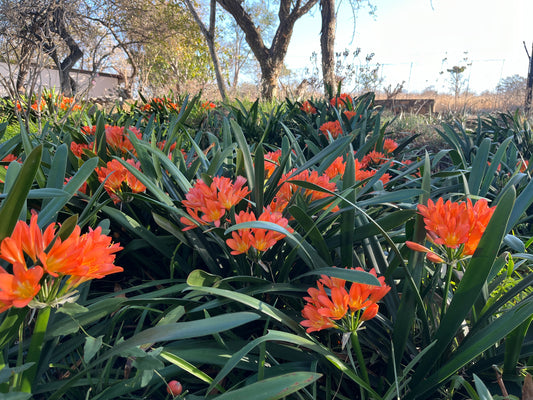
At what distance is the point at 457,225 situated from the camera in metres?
0.63

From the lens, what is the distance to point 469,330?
782mm

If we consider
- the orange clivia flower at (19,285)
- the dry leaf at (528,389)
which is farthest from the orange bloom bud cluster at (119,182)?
the dry leaf at (528,389)

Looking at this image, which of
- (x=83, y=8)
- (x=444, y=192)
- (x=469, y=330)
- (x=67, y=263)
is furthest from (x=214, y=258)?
(x=83, y=8)

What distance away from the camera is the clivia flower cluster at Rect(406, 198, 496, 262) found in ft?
2.07

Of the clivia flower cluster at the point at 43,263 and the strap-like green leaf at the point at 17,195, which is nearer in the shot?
the clivia flower cluster at the point at 43,263

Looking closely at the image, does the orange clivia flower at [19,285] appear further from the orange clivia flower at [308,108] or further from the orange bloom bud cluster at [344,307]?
the orange clivia flower at [308,108]

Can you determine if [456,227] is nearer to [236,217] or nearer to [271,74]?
[236,217]

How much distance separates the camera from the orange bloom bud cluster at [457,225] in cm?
63

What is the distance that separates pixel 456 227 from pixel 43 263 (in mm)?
627

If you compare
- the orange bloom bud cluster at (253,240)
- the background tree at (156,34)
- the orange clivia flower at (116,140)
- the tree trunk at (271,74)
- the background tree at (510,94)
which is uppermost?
the background tree at (156,34)

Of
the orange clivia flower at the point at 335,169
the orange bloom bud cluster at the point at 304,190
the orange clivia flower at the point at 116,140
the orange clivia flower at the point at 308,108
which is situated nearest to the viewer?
the orange bloom bud cluster at the point at 304,190

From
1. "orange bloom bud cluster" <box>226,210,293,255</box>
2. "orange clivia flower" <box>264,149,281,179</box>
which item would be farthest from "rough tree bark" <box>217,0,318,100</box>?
"orange bloom bud cluster" <box>226,210,293,255</box>

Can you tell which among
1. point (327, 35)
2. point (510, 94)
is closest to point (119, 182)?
point (327, 35)

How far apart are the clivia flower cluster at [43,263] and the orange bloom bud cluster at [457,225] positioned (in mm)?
535
